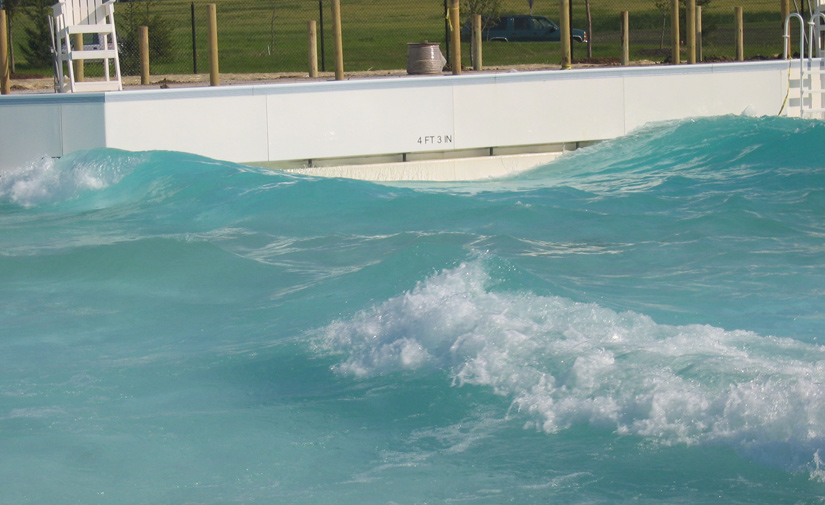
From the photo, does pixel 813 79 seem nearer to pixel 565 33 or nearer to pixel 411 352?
A: pixel 565 33

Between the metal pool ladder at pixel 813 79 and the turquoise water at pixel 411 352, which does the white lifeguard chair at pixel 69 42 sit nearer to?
the turquoise water at pixel 411 352

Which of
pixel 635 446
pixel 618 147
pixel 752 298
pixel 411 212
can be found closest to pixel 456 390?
pixel 635 446

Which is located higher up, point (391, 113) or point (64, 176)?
point (391, 113)

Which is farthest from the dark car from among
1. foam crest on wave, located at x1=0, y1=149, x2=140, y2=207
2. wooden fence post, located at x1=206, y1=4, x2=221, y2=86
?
foam crest on wave, located at x1=0, y1=149, x2=140, y2=207

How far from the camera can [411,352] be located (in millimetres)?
5223

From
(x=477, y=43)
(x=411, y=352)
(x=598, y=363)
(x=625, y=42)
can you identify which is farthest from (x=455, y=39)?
(x=598, y=363)

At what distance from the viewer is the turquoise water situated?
395cm

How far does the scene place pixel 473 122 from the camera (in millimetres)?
12867

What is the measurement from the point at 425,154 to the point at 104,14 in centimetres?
486

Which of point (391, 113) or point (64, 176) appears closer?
point (64, 176)

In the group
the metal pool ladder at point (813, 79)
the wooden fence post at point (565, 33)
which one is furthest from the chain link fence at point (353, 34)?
the wooden fence post at point (565, 33)

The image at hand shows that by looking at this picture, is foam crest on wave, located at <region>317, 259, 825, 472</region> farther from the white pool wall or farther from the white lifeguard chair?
the white lifeguard chair

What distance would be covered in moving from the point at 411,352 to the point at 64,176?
6.93 meters

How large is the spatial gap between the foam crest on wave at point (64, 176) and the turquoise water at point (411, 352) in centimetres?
54
